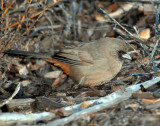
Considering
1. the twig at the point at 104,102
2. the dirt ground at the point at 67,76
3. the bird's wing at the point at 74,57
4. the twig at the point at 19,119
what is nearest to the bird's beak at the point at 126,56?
the dirt ground at the point at 67,76

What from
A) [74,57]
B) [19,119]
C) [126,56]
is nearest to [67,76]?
[74,57]

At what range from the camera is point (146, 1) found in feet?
17.3

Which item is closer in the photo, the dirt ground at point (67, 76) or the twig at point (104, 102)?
the twig at point (104, 102)

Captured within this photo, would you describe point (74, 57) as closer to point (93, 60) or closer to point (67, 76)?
point (93, 60)

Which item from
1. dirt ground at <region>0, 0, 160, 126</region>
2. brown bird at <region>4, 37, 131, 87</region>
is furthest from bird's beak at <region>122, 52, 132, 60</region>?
dirt ground at <region>0, 0, 160, 126</region>

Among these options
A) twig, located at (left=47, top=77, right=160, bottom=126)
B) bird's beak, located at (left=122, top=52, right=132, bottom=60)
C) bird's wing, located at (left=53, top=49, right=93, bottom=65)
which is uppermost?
bird's wing, located at (left=53, top=49, right=93, bottom=65)

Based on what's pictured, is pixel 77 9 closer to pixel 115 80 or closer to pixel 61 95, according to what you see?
pixel 115 80

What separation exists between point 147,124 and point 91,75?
180cm

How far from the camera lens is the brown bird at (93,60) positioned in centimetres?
432

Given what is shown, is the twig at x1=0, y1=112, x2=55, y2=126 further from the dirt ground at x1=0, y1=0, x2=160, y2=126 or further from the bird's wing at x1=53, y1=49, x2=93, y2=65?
the bird's wing at x1=53, y1=49, x2=93, y2=65

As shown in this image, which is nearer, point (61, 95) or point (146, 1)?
point (61, 95)

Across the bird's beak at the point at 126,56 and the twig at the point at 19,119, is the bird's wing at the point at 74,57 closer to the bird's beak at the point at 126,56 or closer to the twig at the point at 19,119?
the bird's beak at the point at 126,56

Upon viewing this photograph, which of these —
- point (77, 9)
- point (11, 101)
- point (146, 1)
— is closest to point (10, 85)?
point (11, 101)

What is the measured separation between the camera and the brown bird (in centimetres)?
432
